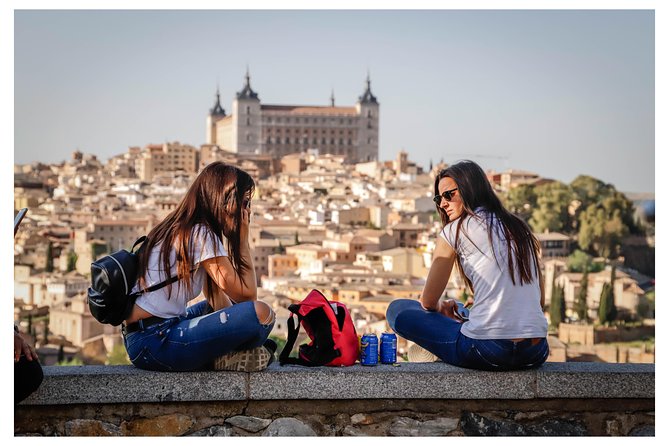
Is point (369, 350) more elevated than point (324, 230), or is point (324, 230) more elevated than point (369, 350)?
point (324, 230)

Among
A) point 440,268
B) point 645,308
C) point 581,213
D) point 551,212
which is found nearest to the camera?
point 440,268

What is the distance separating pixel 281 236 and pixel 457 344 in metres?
42.5

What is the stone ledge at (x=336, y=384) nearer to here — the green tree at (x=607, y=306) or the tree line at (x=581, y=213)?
the green tree at (x=607, y=306)

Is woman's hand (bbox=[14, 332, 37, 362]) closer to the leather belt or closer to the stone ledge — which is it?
the stone ledge

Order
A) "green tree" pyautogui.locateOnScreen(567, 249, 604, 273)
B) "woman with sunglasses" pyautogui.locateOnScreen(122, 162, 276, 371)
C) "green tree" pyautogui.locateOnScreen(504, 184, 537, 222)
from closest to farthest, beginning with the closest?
1. "woman with sunglasses" pyautogui.locateOnScreen(122, 162, 276, 371)
2. "green tree" pyautogui.locateOnScreen(567, 249, 604, 273)
3. "green tree" pyautogui.locateOnScreen(504, 184, 537, 222)

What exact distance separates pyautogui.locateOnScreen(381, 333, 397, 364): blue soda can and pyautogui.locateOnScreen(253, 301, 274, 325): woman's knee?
0.28 metres

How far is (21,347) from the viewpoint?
197 cm

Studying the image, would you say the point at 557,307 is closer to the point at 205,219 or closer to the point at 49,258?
the point at 49,258

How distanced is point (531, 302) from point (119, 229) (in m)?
42.8

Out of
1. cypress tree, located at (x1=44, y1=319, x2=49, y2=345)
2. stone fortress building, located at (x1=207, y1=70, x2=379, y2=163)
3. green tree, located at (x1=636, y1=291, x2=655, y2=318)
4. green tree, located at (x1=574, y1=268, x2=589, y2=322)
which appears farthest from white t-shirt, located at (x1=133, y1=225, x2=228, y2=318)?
stone fortress building, located at (x1=207, y1=70, x2=379, y2=163)

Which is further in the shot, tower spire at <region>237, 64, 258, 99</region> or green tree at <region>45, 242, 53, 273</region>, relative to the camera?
tower spire at <region>237, 64, 258, 99</region>

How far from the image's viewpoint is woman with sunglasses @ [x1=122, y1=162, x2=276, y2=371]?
207 cm

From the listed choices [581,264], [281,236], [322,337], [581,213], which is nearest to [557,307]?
[581,264]

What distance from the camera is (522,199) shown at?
4666 centimetres
